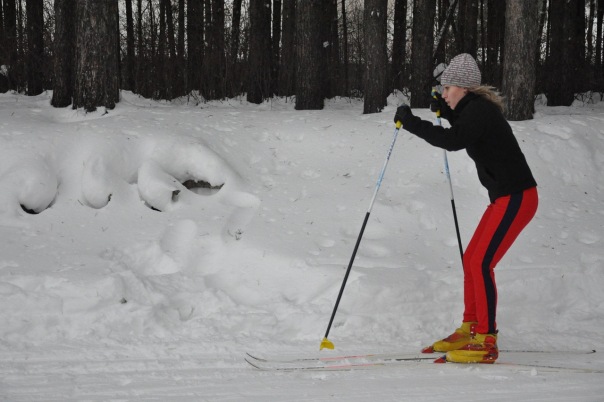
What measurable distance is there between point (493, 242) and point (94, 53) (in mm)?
6903

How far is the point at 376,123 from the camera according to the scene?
30.7 feet

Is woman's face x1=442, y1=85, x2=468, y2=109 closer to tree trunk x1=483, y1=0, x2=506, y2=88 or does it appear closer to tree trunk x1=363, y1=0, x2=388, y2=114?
tree trunk x1=363, y1=0, x2=388, y2=114

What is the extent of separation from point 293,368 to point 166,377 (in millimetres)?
868

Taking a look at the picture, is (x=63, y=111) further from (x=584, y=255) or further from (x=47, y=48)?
(x=584, y=255)

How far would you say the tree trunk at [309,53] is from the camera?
1077 cm

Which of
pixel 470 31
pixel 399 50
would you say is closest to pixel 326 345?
pixel 470 31

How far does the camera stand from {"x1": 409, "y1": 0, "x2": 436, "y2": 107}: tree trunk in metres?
11.8

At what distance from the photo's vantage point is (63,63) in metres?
9.48

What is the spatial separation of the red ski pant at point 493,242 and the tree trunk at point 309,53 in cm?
713

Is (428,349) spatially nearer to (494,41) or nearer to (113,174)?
(113,174)

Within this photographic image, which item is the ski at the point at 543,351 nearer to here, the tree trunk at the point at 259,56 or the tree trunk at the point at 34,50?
the tree trunk at the point at 259,56

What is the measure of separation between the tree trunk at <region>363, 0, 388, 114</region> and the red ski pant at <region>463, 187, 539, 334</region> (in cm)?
673

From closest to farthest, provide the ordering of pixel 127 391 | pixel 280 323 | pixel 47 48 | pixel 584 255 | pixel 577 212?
pixel 127 391 < pixel 280 323 < pixel 584 255 < pixel 577 212 < pixel 47 48

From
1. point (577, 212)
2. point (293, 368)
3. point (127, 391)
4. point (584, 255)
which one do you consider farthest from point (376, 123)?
point (127, 391)
